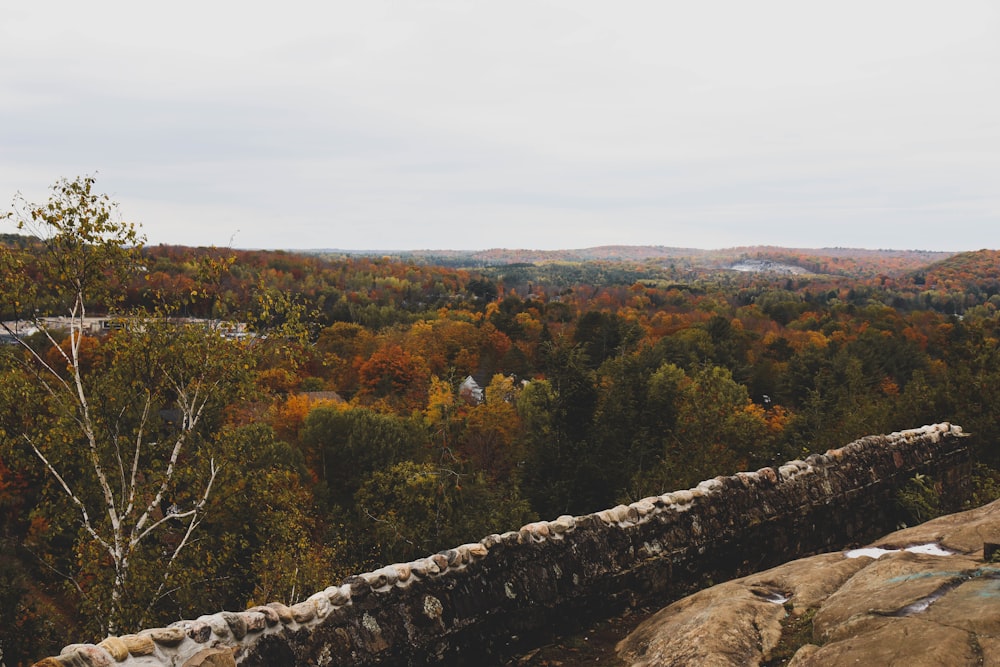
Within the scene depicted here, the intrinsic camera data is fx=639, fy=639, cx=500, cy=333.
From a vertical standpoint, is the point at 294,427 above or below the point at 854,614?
below

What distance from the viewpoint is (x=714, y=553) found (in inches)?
345

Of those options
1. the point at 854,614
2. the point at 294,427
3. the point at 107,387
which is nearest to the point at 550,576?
the point at 854,614

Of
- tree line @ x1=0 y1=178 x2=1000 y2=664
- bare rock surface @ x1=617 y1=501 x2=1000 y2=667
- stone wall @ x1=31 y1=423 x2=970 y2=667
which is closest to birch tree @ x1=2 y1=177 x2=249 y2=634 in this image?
tree line @ x1=0 y1=178 x2=1000 y2=664

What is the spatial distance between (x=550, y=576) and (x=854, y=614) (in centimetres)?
315

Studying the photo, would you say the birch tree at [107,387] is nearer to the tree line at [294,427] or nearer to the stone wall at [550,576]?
the tree line at [294,427]

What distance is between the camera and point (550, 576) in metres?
7.44

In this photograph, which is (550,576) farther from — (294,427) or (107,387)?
(294,427)

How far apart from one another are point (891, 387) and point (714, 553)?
5768 cm

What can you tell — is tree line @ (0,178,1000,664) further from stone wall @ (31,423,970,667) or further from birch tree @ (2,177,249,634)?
stone wall @ (31,423,970,667)

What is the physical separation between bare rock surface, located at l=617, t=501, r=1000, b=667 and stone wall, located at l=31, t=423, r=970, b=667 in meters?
0.84

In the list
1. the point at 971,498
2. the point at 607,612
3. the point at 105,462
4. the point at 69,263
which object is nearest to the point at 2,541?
the point at 105,462

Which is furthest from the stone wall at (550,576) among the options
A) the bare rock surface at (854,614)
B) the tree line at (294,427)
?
the tree line at (294,427)

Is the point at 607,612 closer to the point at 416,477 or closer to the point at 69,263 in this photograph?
the point at 69,263

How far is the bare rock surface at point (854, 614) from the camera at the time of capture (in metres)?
4.61
